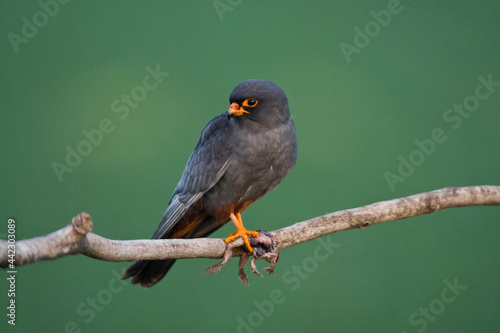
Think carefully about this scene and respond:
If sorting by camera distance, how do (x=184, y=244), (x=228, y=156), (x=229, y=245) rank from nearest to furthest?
(x=184, y=244), (x=229, y=245), (x=228, y=156)

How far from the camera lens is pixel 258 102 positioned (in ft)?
8.48

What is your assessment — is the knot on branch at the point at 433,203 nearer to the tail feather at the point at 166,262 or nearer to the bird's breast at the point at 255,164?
the bird's breast at the point at 255,164

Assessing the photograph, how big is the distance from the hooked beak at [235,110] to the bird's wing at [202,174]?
0.23 meters

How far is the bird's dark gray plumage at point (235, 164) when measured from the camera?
2.60 metres

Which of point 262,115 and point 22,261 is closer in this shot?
point 22,261

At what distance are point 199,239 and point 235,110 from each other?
671 millimetres

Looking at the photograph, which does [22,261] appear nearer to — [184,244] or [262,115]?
[184,244]

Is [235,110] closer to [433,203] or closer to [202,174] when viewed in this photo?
[202,174]

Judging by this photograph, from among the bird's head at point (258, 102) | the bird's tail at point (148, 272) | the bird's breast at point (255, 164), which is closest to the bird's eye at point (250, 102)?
the bird's head at point (258, 102)

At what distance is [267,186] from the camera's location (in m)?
2.75

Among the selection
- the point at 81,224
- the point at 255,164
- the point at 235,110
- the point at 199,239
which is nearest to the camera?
A: the point at 81,224

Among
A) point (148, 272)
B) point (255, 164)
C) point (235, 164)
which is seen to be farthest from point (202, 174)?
point (148, 272)

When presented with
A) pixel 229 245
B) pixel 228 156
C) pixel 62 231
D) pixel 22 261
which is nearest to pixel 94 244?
pixel 62 231

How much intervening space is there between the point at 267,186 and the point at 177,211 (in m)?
0.51
